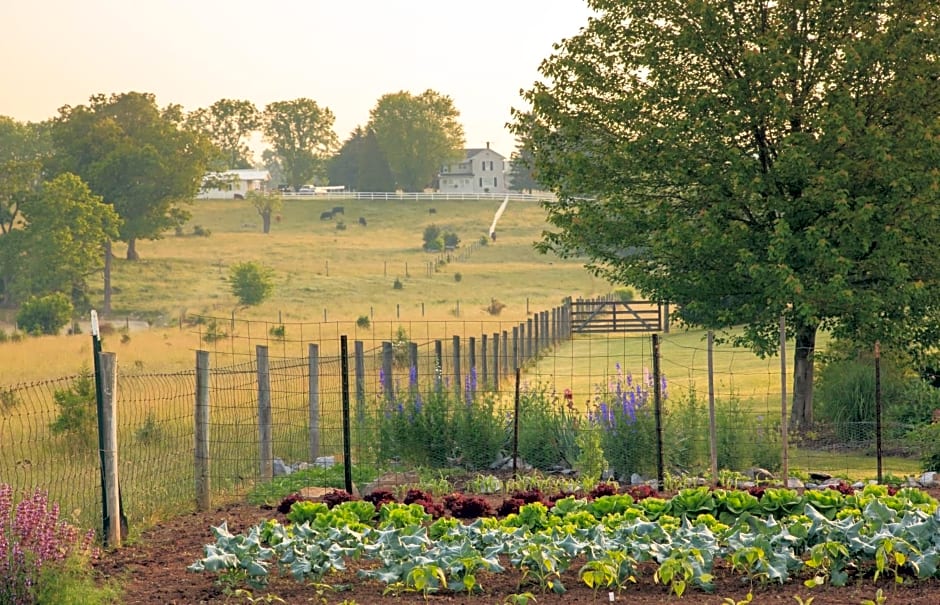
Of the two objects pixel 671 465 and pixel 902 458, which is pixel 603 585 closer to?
pixel 671 465

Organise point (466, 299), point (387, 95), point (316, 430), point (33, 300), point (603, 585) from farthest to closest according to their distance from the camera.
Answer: point (387, 95), point (466, 299), point (33, 300), point (316, 430), point (603, 585)

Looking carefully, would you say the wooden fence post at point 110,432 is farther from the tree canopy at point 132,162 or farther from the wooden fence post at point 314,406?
the tree canopy at point 132,162

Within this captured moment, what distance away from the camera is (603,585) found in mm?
7793

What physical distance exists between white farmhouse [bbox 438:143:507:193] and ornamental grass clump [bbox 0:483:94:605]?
127552 mm

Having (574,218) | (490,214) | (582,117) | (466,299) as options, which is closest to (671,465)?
(574,218)

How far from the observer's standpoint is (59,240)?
5656 centimetres

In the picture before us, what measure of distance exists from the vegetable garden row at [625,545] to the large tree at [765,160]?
1013 cm

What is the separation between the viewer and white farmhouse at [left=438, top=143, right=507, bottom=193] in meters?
138

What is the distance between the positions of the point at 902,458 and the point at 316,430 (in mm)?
7897

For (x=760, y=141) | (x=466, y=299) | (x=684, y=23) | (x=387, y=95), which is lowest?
(x=466, y=299)

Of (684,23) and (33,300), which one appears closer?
(684,23)

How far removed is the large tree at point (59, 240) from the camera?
57.0 meters

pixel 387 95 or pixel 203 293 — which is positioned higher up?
pixel 387 95

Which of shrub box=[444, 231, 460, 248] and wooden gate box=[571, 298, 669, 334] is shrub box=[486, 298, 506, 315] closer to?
wooden gate box=[571, 298, 669, 334]
